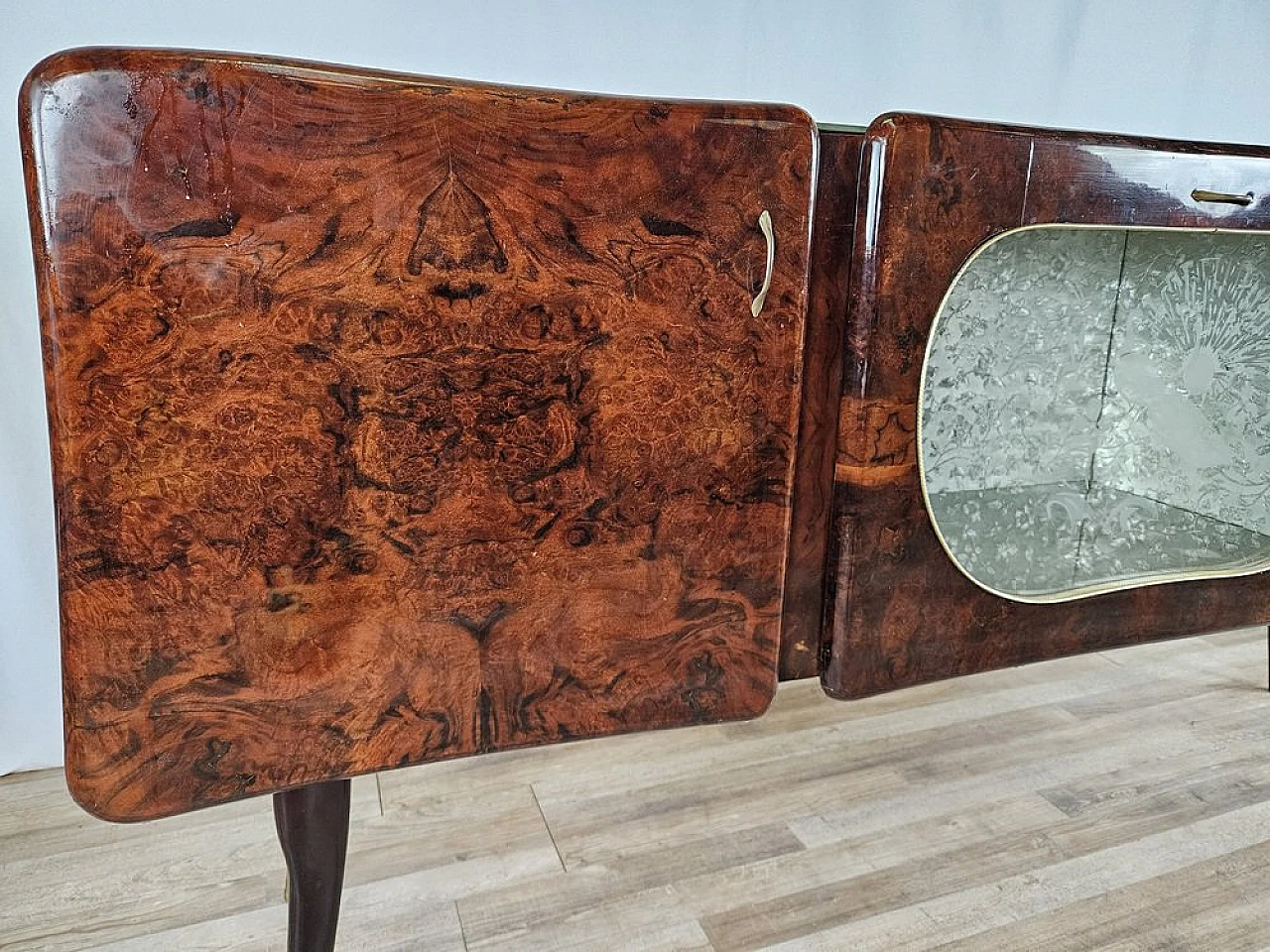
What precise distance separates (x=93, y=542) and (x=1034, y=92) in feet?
4.45

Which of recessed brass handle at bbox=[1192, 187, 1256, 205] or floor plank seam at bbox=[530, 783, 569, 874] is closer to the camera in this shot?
recessed brass handle at bbox=[1192, 187, 1256, 205]

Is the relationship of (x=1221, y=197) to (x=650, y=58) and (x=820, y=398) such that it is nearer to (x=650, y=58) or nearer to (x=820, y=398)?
(x=820, y=398)

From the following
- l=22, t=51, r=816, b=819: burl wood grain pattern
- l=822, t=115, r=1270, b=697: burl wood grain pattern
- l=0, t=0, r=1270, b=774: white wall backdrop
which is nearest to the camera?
l=22, t=51, r=816, b=819: burl wood grain pattern

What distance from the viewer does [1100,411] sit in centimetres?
84

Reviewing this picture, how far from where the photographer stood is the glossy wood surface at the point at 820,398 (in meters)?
0.57

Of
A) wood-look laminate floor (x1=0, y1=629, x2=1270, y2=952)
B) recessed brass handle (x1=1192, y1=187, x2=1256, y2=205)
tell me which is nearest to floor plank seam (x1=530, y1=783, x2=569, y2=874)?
wood-look laminate floor (x1=0, y1=629, x2=1270, y2=952)

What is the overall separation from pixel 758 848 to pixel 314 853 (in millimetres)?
481

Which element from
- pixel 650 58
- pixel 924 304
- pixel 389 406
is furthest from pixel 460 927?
pixel 650 58

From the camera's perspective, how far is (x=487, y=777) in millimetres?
1043

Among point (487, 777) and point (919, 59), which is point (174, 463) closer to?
point (487, 777)

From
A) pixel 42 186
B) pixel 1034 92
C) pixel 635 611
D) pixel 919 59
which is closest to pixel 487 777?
pixel 635 611

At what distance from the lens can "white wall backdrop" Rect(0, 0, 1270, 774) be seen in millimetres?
954

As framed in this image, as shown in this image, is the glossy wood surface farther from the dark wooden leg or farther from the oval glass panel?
the dark wooden leg

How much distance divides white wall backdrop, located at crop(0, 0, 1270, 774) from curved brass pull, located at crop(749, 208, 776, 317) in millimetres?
644
